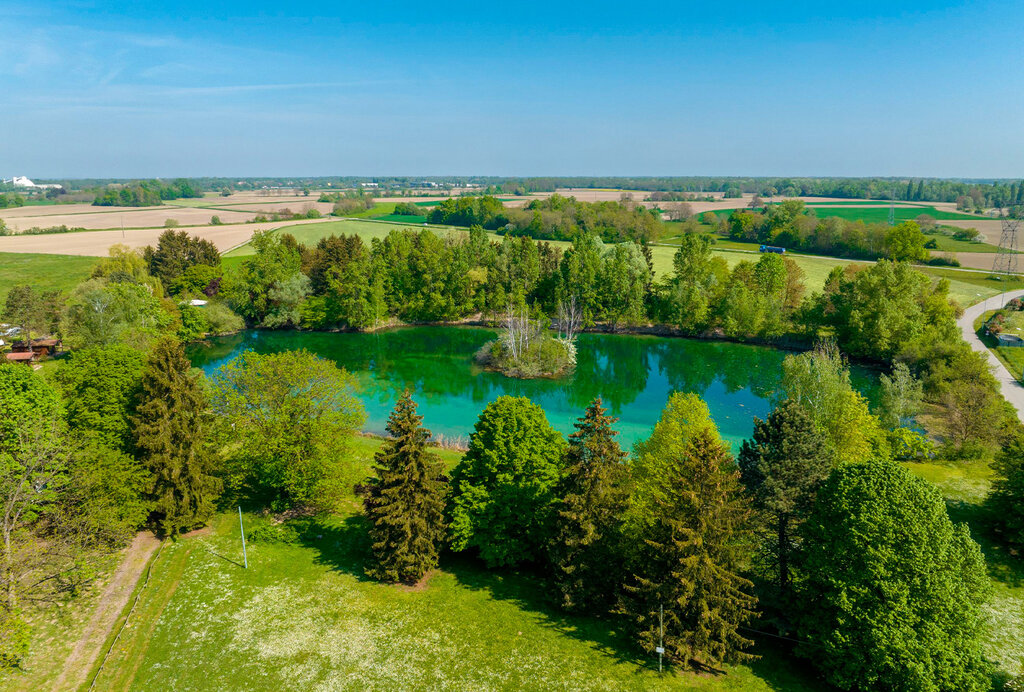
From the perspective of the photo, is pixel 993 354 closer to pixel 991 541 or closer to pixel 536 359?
pixel 991 541

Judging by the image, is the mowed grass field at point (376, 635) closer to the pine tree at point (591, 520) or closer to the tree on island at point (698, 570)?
the tree on island at point (698, 570)

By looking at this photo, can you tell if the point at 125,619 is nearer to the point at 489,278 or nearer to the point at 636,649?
the point at 636,649

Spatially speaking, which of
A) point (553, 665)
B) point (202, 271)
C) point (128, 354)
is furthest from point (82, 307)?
point (553, 665)

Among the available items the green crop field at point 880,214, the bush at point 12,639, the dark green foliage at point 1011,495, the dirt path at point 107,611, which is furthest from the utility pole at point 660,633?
the green crop field at point 880,214

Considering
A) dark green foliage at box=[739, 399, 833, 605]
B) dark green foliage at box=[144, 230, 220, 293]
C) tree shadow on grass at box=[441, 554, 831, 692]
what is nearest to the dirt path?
tree shadow on grass at box=[441, 554, 831, 692]

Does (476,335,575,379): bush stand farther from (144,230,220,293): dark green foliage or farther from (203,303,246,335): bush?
(144,230,220,293): dark green foliage

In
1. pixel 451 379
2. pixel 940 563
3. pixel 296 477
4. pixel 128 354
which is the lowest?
pixel 451 379
